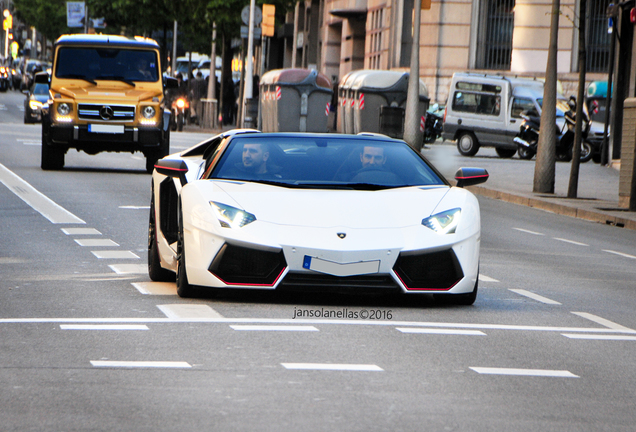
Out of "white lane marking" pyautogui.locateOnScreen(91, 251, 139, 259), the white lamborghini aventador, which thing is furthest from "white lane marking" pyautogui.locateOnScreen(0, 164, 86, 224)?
the white lamborghini aventador

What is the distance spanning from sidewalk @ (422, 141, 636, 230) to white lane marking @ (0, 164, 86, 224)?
6118mm

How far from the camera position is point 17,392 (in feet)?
18.0

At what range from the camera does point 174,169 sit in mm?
8898

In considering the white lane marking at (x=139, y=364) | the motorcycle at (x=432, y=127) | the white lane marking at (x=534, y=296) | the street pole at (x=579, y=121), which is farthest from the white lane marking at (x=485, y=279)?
the motorcycle at (x=432, y=127)

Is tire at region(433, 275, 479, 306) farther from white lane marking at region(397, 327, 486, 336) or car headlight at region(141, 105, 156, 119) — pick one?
car headlight at region(141, 105, 156, 119)

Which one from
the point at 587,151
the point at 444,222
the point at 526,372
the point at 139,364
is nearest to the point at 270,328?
the point at 139,364

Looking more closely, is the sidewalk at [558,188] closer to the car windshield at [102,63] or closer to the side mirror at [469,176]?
the car windshield at [102,63]

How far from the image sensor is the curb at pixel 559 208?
18844mm

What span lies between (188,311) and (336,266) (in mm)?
936

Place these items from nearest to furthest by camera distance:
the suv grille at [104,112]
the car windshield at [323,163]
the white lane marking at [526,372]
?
the white lane marking at [526,372] → the car windshield at [323,163] → the suv grille at [104,112]

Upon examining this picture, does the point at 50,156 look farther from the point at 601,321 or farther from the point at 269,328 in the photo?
the point at 269,328

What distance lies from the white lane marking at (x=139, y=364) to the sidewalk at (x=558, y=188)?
10.1m

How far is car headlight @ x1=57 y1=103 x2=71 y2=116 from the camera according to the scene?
2219 centimetres

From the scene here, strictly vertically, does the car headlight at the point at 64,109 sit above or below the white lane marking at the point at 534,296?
above
